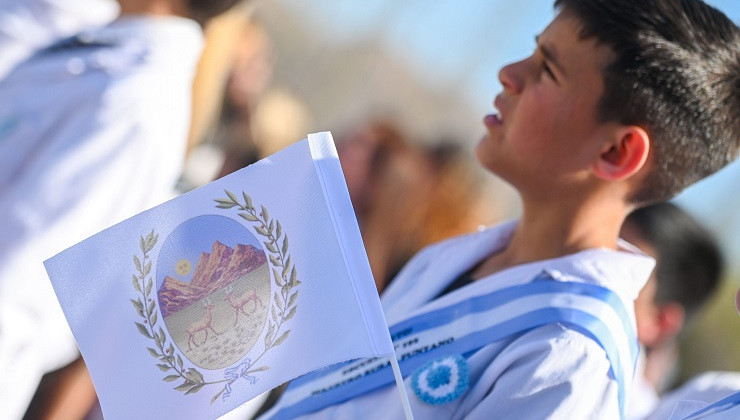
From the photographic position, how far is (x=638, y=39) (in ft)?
4.66

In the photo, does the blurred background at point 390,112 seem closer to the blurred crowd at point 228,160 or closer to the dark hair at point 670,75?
the blurred crowd at point 228,160

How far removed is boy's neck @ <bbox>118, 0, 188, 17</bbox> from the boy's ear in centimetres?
96

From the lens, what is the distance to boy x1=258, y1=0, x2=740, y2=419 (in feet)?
4.42

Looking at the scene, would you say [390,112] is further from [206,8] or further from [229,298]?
[229,298]

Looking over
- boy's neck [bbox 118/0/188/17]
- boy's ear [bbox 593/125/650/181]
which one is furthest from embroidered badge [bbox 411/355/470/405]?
boy's neck [bbox 118/0/188/17]

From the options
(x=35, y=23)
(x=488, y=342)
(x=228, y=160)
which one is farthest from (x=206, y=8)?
(x=228, y=160)

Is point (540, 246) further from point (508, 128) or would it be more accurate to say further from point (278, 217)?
point (278, 217)

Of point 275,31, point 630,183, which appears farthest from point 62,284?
point 275,31

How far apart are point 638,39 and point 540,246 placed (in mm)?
349

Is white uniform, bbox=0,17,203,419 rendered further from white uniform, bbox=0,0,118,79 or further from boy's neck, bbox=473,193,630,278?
boy's neck, bbox=473,193,630,278

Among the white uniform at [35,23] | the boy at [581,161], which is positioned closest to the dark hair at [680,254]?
the boy at [581,161]

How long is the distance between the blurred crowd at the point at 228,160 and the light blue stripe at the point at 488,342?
1.68 ft

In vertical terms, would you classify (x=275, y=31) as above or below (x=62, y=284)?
above

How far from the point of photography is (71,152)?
62.5 inches
